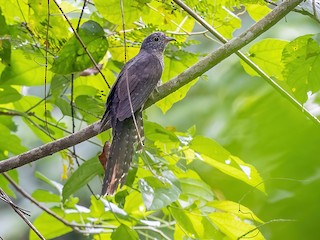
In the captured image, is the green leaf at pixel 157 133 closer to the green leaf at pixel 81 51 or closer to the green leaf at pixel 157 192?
the green leaf at pixel 157 192

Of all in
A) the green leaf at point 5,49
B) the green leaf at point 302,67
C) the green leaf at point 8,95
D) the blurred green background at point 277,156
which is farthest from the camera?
the green leaf at point 8,95

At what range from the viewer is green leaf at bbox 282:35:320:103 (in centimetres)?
136

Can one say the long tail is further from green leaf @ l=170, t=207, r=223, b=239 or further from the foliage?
green leaf @ l=170, t=207, r=223, b=239

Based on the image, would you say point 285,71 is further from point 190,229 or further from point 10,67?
point 10,67

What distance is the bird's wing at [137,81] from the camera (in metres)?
2.02

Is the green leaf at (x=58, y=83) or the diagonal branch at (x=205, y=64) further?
the green leaf at (x=58, y=83)

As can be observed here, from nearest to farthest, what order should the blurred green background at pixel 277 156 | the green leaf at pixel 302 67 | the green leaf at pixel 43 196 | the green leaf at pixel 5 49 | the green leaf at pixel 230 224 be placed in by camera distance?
the blurred green background at pixel 277 156
the green leaf at pixel 302 67
the green leaf at pixel 230 224
the green leaf at pixel 5 49
the green leaf at pixel 43 196

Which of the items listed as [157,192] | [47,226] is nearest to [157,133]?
[157,192]

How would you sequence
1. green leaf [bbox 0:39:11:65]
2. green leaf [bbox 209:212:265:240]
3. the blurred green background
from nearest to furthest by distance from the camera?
1. the blurred green background
2. green leaf [bbox 209:212:265:240]
3. green leaf [bbox 0:39:11:65]

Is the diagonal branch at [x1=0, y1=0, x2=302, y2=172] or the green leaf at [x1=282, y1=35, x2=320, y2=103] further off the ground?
the diagonal branch at [x1=0, y1=0, x2=302, y2=172]

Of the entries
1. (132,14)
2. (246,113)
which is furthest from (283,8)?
(246,113)

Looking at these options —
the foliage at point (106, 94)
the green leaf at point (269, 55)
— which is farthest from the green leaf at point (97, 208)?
the green leaf at point (269, 55)

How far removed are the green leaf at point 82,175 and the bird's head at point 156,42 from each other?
61 centimetres

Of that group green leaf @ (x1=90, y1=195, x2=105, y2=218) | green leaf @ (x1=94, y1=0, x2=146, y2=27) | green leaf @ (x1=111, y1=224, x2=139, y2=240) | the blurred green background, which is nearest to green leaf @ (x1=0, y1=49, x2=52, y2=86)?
green leaf @ (x1=94, y1=0, x2=146, y2=27)
